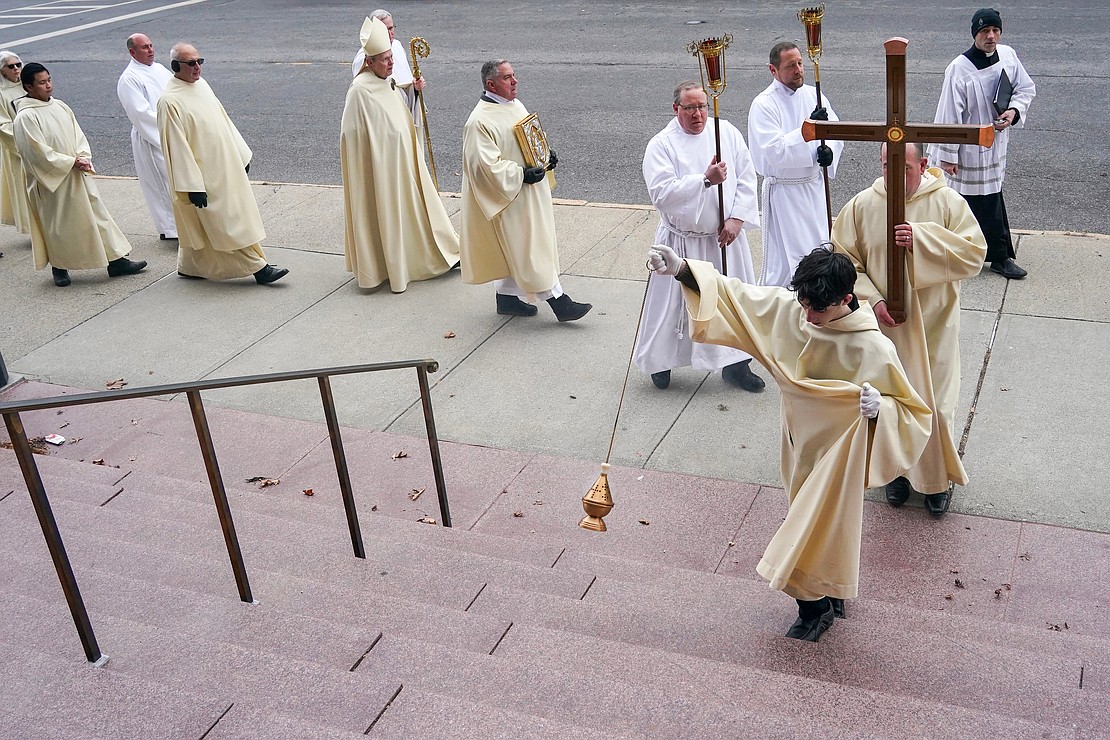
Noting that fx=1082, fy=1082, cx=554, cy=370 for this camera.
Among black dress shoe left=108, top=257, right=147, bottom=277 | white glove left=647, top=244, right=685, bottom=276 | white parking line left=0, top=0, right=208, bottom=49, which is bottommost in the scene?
black dress shoe left=108, top=257, right=147, bottom=277

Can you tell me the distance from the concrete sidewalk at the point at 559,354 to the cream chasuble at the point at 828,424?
4.82 ft

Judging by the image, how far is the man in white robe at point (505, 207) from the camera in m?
7.53

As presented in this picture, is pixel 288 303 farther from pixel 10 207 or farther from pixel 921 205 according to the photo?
pixel 921 205

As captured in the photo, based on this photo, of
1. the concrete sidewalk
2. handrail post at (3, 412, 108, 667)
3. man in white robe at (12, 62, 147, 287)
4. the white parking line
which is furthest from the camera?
the white parking line

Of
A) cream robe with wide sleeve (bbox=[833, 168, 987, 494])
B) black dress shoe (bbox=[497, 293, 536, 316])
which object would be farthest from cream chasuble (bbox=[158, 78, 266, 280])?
cream robe with wide sleeve (bbox=[833, 168, 987, 494])

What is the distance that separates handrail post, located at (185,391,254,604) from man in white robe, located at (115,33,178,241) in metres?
6.36

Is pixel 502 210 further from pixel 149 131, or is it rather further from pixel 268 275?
pixel 149 131

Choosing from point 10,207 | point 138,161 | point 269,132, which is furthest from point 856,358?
point 269,132

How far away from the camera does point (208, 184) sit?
886 centimetres

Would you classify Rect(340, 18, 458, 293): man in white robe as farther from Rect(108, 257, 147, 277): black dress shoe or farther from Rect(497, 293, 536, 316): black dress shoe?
Rect(108, 257, 147, 277): black dress shoe

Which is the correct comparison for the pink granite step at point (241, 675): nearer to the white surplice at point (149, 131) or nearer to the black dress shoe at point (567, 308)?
the black dress shoe at point (567, 308)

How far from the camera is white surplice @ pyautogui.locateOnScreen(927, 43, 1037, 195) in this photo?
7.84 metres

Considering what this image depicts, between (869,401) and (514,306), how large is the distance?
443 cm

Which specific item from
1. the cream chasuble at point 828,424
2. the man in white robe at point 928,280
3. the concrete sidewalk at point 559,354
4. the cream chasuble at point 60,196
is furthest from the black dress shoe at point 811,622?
the cream chasuble at point 60,196
